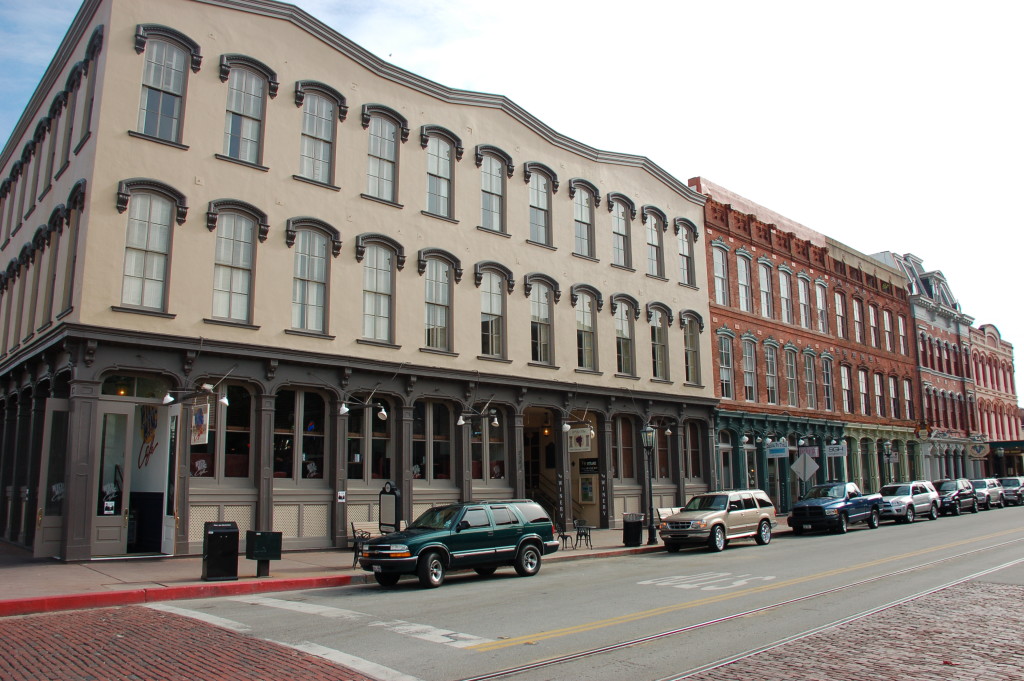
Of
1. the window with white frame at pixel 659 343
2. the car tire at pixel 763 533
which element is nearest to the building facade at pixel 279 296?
the window with white frame at pixel 659 343

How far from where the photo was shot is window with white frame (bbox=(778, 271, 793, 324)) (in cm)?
3819

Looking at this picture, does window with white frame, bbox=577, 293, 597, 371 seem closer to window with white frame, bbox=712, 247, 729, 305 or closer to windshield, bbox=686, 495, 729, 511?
windshield, bbox=686, 495, 729, 511

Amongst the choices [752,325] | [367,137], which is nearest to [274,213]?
[367,137]

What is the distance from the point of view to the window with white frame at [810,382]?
38938 mm

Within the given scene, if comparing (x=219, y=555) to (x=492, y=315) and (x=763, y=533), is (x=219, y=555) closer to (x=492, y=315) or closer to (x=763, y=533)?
(x=492, y=315)

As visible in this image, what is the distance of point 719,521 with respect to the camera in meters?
22.1

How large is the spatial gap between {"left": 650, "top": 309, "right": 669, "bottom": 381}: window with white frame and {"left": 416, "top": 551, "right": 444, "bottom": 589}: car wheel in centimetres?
1700

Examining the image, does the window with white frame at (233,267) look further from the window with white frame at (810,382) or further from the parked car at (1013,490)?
the parked car at (1013,490)

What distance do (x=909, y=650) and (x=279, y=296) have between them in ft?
51.8

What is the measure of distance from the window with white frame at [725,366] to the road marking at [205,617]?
25.2 m

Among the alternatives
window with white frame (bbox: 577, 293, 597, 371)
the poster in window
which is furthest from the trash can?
window with white frame (bbox: 577, 293, 597, 371)

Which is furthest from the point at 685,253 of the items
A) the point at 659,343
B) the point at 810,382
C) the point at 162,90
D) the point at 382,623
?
the point at 382,623

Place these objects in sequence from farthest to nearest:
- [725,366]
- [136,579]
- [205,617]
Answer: [725,366] → [136,579] → [205,617]

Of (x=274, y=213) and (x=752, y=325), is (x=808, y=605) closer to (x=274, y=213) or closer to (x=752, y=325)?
(x=274, y=213)
